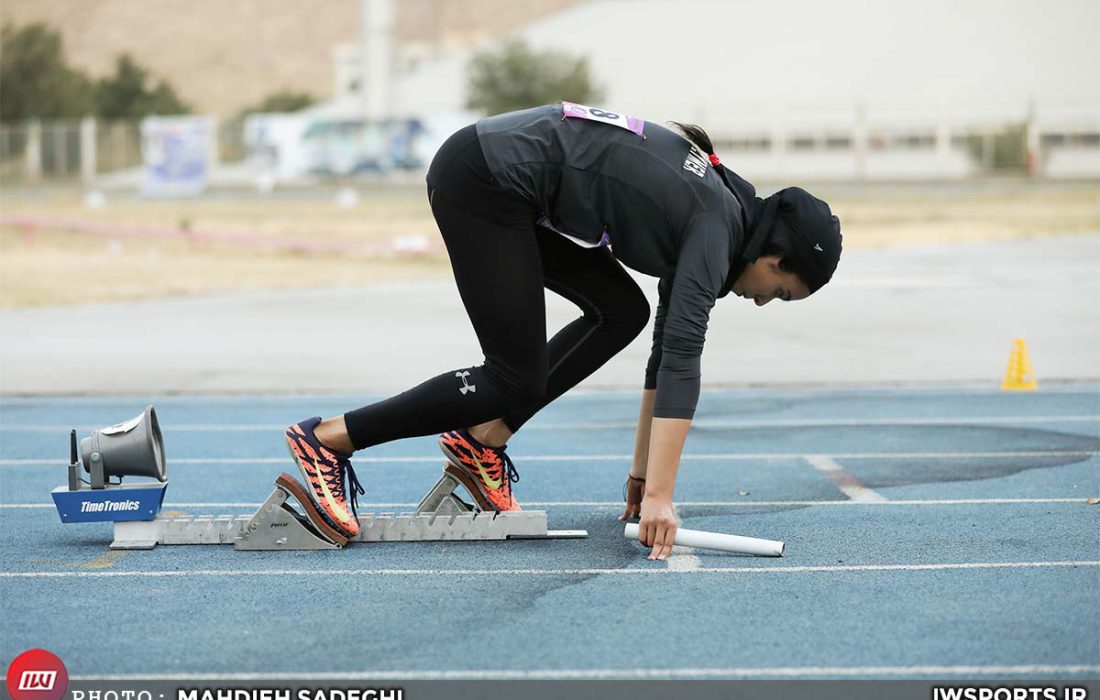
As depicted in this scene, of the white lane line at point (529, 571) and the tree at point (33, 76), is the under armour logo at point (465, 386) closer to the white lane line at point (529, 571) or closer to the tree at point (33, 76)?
the white lane line at point (529, 571)

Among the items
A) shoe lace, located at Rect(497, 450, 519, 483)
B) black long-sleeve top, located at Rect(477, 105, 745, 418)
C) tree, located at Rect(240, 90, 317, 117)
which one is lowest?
shoe lace, located at Rect(497, 450, 519, 483)

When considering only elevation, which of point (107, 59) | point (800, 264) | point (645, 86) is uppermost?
point (107, 59)

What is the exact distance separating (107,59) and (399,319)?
17683 centimetres

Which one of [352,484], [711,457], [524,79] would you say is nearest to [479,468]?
[352,484]

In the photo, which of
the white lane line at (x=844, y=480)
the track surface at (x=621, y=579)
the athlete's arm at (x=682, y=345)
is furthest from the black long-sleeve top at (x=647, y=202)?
the white lane line at (x=844, y=480)

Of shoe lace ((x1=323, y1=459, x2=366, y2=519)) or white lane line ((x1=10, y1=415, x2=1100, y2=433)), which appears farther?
white lane line ((x1=10, y1=415, x2=1100, y2=433))

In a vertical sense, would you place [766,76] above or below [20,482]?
above

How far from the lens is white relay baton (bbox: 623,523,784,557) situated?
5152 mm

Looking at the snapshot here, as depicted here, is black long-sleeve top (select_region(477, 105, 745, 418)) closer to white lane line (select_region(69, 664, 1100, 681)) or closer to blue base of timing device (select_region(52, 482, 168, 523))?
Result: white lane line (select_region(69, 664, 1100, 681))

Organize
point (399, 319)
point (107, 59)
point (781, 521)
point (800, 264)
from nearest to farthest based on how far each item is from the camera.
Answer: point (800, 264), point (781, 521), point (399, 319), point (107, 59)

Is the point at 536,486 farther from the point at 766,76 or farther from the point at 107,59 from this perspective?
the point at 107,59

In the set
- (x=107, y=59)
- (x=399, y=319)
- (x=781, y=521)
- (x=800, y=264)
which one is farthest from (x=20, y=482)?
(x=107, y=59)

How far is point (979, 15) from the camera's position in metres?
76.0

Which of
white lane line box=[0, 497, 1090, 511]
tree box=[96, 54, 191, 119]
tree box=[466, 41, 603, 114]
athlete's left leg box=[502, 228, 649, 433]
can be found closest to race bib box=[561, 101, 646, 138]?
athlete's left leg box=[502, 228, 649, 433]
